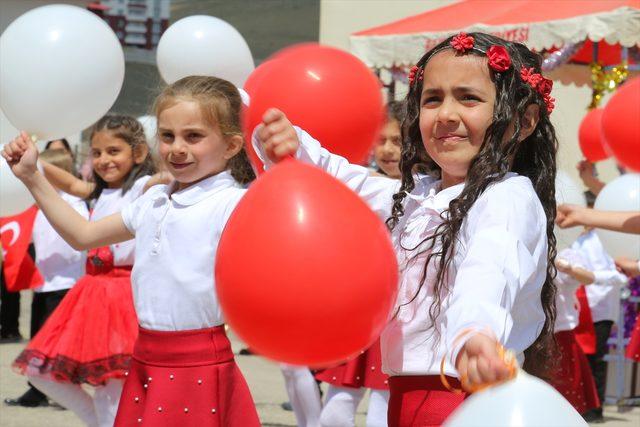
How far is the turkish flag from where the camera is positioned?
309 inches

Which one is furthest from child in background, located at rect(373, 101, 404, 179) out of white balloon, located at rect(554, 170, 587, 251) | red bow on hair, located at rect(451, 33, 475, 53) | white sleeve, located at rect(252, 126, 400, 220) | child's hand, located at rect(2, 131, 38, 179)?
red bow on hair, located at rect(451, 33, 475, 53)

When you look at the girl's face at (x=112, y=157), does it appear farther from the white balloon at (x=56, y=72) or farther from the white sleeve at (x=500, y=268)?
the white sleeve at (x=500, y=268)

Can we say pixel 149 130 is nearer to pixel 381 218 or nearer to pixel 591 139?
pixel 381 218

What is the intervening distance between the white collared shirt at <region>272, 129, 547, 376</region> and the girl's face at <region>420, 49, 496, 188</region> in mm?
88

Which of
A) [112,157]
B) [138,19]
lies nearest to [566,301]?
[112,157]

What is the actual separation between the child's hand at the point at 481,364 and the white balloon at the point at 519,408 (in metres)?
0.02

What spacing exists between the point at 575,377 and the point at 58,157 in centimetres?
338

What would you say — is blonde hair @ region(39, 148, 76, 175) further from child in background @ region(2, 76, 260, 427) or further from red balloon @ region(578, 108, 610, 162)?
child in background @ region(2, 76, 260, 427)

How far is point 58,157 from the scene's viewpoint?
6.99m

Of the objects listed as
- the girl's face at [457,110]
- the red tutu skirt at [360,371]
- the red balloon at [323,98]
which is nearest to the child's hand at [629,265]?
the red tutu skirt at [360,371]

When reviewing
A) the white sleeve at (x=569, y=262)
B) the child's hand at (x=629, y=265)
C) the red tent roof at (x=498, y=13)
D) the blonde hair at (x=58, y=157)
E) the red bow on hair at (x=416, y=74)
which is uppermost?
the red bow on hair at (x=416, y=74)

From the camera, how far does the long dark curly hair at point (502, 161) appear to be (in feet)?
7.63

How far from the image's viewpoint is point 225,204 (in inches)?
133

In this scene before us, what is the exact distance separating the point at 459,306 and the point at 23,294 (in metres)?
12.0
